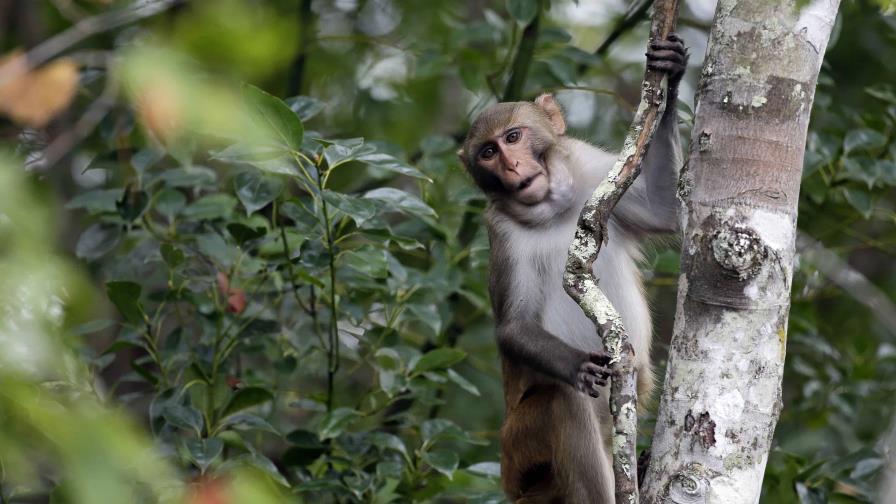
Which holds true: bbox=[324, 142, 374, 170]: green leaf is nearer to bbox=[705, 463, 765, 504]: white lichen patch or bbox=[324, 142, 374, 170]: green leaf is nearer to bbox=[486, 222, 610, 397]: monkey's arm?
bbox=[486, 222, 610, 397]: monkey's arm

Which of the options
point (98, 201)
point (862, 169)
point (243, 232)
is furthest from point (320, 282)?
point (862, 169)

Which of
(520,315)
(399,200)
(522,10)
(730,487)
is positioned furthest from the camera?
(522,10)

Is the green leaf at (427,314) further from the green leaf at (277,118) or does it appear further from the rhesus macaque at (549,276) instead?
the green leaf at (277,118)

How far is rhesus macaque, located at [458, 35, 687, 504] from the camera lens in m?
5.06

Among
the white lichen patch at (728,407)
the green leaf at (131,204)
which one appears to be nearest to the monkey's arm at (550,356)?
the white lichen patch at (728,407)

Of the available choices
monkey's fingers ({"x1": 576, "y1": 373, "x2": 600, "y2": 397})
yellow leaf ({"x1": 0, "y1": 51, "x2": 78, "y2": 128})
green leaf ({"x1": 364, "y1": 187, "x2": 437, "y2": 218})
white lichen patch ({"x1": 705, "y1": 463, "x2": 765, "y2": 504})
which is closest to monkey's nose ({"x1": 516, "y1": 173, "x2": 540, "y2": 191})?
green leaf ({"x1": 364, "y1": 187, "x2": 437, "y2": 218})

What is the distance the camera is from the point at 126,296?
5.02 meters

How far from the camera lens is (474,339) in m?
7.00

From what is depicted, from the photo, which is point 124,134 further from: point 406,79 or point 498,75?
point 406,79

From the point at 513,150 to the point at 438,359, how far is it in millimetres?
1080

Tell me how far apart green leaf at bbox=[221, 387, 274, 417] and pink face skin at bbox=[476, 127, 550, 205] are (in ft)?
4.98

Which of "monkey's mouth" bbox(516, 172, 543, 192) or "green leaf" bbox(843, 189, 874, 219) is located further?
"green leaf" bbox(843, 189, 874, 219)

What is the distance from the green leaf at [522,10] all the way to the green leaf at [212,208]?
1.93m

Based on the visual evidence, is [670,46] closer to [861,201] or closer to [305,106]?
[305,106]
